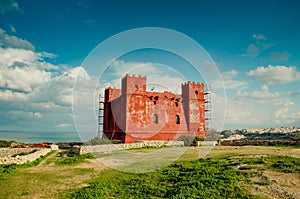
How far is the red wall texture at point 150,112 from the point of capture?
32.2 m

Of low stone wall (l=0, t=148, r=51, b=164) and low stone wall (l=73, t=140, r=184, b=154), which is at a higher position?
low stone wall (l=73, t=140, r=184, b=154)

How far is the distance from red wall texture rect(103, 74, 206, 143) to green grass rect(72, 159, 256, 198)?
18546mm

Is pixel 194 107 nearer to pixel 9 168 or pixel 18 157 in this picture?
pixel 18 157

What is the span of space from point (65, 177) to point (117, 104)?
73.0ft

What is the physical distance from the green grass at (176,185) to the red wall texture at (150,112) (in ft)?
60.8

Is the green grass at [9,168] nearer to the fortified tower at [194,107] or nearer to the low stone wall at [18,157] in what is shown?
the low stone wall at [18,157]

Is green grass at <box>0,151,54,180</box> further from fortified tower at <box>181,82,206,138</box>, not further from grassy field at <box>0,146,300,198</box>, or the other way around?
fortified tower at <box>181,82,206,138</box>

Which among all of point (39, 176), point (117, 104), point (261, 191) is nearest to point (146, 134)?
point (117, 104)

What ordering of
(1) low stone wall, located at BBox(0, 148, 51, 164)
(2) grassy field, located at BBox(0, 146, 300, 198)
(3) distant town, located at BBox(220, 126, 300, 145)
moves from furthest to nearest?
(3) distant town, located at BBox(220, 126, 300, 145) → (1) low stone wall, located at BBox(0, 148, 51, 164) → (2) grassy field, located at BBox(0, 146, 300, 198)

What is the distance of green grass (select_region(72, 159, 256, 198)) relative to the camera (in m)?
9.08

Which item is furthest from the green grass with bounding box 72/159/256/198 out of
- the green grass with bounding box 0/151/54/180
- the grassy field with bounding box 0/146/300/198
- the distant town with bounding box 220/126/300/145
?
the distant town with bounding box 220/126/300/145

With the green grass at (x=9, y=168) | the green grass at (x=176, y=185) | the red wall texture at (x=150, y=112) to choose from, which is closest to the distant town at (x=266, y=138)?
the red wall texture at (x=150, y=112)

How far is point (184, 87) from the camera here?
1505 inches

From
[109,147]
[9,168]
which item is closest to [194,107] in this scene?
[109,147]
